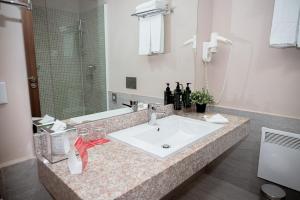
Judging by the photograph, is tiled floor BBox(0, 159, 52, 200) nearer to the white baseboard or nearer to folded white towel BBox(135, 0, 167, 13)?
the white baseboard

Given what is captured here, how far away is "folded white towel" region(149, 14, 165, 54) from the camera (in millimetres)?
1602

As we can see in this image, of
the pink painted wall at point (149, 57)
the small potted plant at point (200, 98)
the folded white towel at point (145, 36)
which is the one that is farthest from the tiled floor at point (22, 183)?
the small potted plant at point (200, 98)

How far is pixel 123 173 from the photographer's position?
0.84 m

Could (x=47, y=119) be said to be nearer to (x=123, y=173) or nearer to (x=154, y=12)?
(x=123, y=173)

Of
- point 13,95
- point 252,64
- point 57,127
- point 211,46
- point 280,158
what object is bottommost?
point 280,158

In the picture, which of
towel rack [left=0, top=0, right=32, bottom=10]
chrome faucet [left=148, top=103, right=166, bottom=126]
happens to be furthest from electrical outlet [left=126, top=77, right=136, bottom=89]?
towel rack [left=0, top=0, right=32, bottom=10]

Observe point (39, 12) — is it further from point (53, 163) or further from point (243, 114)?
point (243, 114)

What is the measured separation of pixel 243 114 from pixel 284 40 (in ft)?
2.26

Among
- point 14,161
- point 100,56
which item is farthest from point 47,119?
point 100,56

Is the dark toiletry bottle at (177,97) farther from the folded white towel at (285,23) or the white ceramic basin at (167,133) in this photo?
the folded white towel at (285,23)

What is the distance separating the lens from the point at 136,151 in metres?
1.05

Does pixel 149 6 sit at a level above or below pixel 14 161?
above

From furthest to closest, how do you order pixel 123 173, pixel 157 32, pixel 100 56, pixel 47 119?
pixel 157 32 → pixel 100 56 → pixel 47 119 → pixel 123 173

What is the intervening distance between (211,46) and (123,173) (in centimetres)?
143
